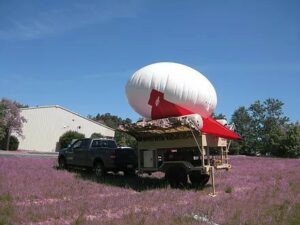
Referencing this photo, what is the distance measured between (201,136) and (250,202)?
3374 mm

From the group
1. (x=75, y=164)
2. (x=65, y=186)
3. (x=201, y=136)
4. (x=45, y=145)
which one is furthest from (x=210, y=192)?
(x=45, y=145)

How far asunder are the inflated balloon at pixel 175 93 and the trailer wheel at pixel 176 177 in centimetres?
195

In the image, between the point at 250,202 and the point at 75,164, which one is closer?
the point at 250,202

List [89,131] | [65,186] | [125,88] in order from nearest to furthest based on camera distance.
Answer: [65,186]
[125,88]
[89,131]

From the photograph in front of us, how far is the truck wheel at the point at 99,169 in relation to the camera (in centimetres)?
1973

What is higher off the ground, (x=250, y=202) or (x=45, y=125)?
(x=45, y=125)

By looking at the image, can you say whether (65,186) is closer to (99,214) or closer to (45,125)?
(99,214)

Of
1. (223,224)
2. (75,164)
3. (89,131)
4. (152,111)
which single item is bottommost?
(223,224)

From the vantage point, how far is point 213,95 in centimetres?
1692

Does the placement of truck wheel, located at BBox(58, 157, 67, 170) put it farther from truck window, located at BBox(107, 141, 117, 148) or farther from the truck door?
truck window, located at BBox(107, 141, 117, 148)

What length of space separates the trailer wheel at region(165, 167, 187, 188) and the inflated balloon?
1945mm

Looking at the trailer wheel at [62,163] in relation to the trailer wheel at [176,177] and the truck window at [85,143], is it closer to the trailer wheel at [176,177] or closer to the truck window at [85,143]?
the truck window at [85,143]

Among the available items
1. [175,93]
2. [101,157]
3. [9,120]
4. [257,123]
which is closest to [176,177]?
[175,93]

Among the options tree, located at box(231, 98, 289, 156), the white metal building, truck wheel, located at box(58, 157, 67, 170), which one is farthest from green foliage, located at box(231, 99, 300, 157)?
truck wheel, located at box(58, 157, 67, 170)
